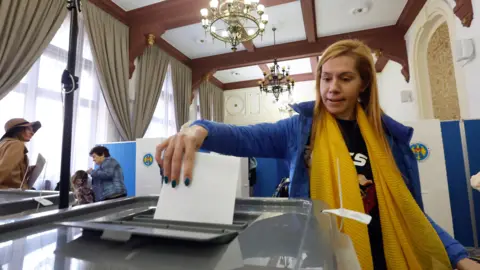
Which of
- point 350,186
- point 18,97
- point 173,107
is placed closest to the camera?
point 350,186

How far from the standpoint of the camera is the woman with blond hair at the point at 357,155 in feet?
2.28

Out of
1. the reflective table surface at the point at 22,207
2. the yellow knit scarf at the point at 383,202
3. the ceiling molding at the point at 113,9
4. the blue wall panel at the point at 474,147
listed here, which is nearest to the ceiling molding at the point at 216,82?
the ceiling molding at the point at 113,9

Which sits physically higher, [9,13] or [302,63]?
[302,63]

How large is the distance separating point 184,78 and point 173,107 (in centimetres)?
78

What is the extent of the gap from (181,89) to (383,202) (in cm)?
544

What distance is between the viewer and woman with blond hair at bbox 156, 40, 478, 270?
70cm

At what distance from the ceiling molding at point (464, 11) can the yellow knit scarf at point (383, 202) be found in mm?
2780

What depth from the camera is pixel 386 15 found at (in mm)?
4344

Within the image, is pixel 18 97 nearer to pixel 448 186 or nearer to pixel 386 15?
pixel 448 186

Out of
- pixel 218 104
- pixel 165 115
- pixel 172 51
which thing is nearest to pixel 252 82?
pixel 218 104

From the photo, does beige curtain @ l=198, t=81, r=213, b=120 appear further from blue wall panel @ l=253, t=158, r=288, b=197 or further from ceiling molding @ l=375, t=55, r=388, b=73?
ceiling molding @ l=375, t=55, r=388, b=73

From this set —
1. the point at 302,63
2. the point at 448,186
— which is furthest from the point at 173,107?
the point at 448,186

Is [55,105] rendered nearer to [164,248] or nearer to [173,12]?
[173,12]

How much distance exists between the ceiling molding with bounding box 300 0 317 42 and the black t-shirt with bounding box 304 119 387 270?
11.6 feet
